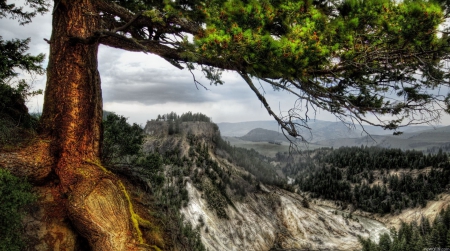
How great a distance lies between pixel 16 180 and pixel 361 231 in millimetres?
52311

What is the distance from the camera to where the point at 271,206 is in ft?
156

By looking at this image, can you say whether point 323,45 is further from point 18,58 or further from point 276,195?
point 276,195

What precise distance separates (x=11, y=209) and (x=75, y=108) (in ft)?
6.35

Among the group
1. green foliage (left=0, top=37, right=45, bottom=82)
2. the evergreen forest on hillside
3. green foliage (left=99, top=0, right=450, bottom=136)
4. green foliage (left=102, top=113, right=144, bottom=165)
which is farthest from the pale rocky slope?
green foliage (left=99, top=0, right=450, bottom=136)

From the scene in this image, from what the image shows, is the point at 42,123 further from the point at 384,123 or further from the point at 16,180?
the point at 384,123

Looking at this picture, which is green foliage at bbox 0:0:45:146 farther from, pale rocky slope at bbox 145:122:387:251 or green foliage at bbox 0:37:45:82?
pale rocky slope at bbox 145:122:387:251

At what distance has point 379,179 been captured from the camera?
222ft

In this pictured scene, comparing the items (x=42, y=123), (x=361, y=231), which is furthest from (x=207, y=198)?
(x=42, y=123)

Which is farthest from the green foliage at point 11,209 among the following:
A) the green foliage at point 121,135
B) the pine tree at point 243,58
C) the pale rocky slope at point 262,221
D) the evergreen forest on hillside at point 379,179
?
the evergreen forest on hillside at point 379,179

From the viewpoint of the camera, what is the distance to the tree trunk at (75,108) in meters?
5.12

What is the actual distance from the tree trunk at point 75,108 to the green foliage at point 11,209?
662 millimetres

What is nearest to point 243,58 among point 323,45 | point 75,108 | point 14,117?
point 323,45

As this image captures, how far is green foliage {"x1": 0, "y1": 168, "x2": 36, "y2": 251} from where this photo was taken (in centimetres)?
424

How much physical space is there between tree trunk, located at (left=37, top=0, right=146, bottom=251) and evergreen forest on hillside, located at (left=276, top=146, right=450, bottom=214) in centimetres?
5230
